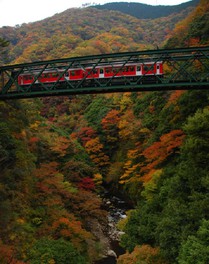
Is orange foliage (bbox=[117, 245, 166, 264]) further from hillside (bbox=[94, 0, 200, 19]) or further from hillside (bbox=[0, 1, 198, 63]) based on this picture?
hillside (bbox=[94, 0, 200, 19])

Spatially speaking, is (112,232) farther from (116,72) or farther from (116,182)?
(116,72)

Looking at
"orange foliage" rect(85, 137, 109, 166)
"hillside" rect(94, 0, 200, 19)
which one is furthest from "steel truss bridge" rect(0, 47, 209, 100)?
"hillside" rect(94, 0, 200, 19)

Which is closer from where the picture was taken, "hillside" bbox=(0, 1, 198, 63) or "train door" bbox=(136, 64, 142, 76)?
"train door" bbox=(136, 64, 142, 76)

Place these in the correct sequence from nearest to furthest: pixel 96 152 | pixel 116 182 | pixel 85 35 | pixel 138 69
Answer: pixel 138 69
pixel 116 182
pixel 96 152
pixel 85 35

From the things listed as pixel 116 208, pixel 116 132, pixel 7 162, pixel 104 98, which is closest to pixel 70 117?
pixel 104 98

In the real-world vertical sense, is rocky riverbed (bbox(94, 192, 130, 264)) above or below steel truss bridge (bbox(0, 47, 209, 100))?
below

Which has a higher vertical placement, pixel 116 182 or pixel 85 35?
pixel 85 35

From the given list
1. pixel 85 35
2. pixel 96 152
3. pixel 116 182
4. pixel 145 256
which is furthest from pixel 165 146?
pixel 85 35

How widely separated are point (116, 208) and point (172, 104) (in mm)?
12026

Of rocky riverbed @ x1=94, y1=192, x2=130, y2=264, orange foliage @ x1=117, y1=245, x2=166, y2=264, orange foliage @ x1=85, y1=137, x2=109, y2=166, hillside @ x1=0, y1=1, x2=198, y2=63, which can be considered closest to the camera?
orange foliage @ x1=117, y1=245, x2=166, y2=264

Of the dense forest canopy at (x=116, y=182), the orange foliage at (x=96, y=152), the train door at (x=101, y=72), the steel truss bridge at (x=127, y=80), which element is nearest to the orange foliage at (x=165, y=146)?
the dense forest canopy at (x=116, y=182)

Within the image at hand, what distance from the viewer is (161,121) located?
25.1m

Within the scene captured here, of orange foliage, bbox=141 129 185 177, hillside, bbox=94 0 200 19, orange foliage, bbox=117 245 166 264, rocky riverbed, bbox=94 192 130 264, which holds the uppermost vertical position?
hillside, bbox=94 0 200 19

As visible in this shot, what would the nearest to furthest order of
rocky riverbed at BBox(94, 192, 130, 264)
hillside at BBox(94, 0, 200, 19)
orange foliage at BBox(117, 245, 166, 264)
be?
orange foliage at BBox(117, 245, 166, 264) < rocky riverbed at BBox(94, 192, 130, 264) < hillside at BBox(94, 0, 200, 19)
